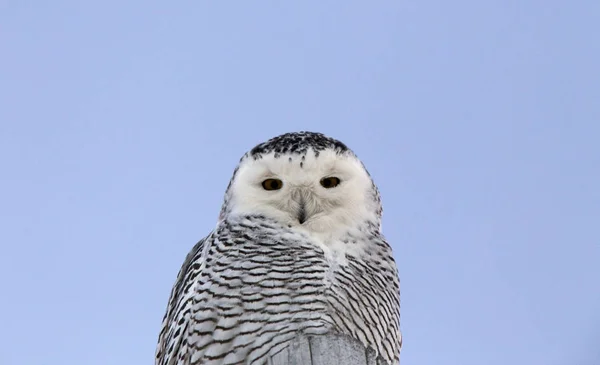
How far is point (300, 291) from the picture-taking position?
3.50 meters

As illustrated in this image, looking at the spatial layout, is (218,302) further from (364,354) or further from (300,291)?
(364,354)

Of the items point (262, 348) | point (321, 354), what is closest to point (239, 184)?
point (262, 348)

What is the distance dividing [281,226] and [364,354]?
1830 millimetres

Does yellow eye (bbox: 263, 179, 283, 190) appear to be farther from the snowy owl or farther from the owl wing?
the owl wing

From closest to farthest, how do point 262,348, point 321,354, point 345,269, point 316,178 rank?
point 321,354 → point 262,348 → point 345,269 → point 316,178

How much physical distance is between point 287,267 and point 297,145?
0.70 meters

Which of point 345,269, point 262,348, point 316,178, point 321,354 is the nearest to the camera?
point 321,354

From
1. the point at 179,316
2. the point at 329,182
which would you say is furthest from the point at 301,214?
the point at 179,316

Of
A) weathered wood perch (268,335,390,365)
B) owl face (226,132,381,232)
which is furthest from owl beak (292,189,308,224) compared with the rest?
weathered wood perch (268,335,390,365)

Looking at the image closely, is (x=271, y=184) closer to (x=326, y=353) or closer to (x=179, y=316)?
(x=179, y=316)

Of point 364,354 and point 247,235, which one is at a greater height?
point 247,235

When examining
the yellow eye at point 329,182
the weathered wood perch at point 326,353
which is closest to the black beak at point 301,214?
the yellow eye at point 329,182

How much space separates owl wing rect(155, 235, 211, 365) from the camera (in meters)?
3.65

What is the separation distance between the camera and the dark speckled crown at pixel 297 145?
13.0 ft
